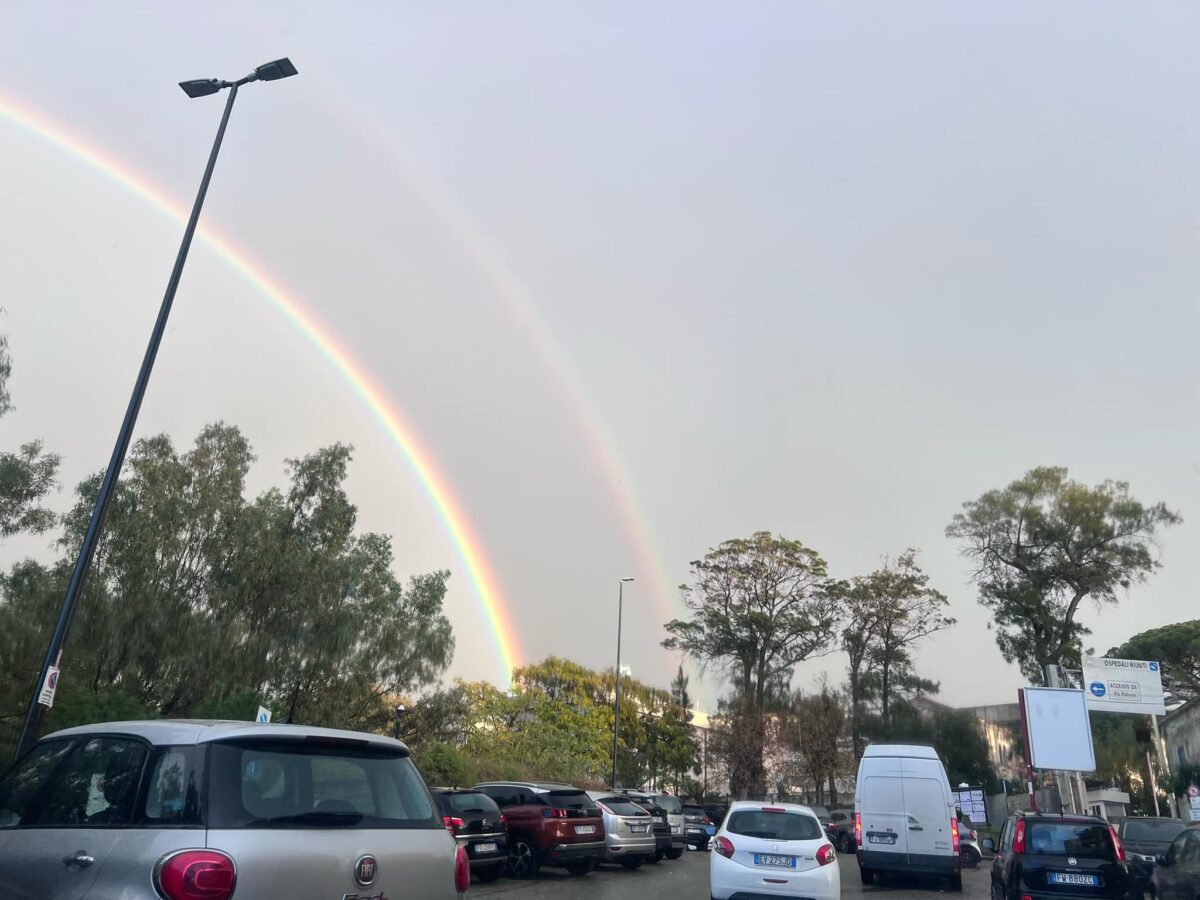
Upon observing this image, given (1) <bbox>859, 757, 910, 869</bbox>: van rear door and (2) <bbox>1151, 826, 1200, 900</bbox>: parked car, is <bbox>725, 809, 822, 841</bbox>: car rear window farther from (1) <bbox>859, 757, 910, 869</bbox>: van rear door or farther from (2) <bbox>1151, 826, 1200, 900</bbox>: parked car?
(1) <bbox>859, 757, 910, 869</bbox>: van rear door

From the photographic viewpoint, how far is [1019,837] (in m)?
12.2

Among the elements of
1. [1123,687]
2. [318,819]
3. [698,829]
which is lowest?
[698,829]

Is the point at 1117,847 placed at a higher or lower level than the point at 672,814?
higher

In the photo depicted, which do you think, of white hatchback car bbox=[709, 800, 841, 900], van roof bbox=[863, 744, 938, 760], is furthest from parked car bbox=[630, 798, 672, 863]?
white hatchback car bbox=[709, 800, 841, 900]

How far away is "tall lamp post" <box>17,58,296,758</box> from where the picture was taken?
10039 millimetres

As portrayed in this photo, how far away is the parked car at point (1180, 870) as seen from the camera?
1093cm

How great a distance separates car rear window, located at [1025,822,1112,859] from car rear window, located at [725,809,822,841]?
3.07 m

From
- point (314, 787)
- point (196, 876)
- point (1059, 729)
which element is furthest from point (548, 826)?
point (1059, 729)

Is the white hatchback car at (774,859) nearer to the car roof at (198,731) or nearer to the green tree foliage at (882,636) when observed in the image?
the car roof at (198,731)

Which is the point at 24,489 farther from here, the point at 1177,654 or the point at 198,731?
the point at 1177,654

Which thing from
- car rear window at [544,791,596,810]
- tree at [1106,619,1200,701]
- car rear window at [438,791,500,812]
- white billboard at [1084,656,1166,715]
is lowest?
car rear window at [438,791,500,812]

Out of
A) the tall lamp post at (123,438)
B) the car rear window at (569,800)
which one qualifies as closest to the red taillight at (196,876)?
the tall lamp post at (123,438)

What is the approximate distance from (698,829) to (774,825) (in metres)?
21.0

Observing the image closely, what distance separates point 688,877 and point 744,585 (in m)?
31.1
